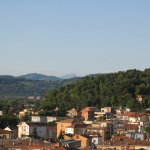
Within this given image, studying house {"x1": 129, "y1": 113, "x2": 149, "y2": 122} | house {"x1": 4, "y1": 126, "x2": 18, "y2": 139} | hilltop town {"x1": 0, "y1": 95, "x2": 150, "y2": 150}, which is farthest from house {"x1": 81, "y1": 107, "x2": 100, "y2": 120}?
house {"x1": 4, "y1": 126, "x2": 18, "y2": 139}

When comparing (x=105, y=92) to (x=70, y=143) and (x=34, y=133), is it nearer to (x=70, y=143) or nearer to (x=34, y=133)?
(x=34, y=133)

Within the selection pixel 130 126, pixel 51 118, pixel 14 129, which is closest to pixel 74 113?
pixel 51 118

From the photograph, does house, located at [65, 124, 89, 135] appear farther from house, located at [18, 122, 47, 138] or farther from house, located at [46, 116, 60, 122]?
house, located at [46, 116, 60, 122]

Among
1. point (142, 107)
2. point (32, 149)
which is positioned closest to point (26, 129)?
point (32, 149)

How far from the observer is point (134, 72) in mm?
87312

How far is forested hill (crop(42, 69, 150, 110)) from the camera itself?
70.4 metres

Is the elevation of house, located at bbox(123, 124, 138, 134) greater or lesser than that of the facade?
lesser

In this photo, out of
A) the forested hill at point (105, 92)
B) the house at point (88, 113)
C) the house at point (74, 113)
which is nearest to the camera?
the house at point (88, 113)

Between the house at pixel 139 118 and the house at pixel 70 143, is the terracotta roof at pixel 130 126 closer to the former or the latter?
the house at pixel 139 118

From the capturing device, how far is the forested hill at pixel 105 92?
231 ft

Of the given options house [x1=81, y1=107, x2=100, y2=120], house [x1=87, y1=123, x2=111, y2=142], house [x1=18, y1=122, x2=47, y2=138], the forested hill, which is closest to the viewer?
house [x1=87, y1=123, x2=111, y2=142]

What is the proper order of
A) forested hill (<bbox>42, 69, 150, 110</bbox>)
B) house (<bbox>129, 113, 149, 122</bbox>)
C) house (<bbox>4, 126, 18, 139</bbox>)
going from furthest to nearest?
1. forested hill (<bbox>42, 69, 150, 110</bbox>)
2. house (<bbox>129, 113, 149, 122</bbox>)
3. house (<bbox>4, 126, 18, 139</bbox>)

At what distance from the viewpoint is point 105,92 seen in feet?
244

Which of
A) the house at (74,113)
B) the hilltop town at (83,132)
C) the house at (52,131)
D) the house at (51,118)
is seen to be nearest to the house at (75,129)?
the hilltop town at (83,132)
